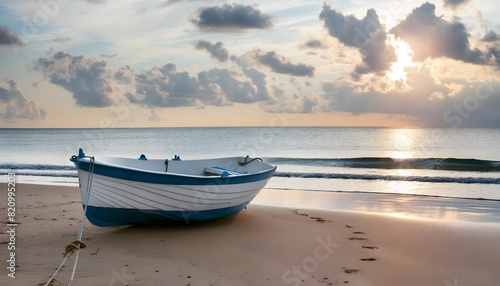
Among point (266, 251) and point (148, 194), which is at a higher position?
point (148, 194)

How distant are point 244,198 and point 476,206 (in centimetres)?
659

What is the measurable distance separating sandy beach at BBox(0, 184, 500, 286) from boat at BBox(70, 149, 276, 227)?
0.92 ft

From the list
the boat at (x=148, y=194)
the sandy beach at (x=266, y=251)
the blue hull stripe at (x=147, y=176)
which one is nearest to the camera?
the sandy beach at (x=266, y=251)

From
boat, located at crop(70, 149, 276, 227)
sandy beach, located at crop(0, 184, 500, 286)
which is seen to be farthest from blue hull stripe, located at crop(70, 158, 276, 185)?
sandy beach, located at crop(0, 184, 500, 286)

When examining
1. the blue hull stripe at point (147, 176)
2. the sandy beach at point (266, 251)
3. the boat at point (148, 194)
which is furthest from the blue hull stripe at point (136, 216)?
the blue hull stripe at point (147, 176)

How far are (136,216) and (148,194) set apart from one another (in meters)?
0.49

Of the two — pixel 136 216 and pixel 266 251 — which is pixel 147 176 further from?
pixel 266 251

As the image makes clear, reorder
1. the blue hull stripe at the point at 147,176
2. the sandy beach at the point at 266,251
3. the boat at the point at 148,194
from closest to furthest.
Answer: the sandy beach at the point at 266,251
the blue hull stripe at the point at 147,176
the boat at the point at 148,194

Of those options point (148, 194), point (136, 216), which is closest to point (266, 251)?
point (148, 194)

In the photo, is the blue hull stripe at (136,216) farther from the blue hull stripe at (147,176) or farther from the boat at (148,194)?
the blue hull stripe at (147,176)

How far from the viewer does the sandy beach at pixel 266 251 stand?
5582 mm

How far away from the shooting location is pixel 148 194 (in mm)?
7363

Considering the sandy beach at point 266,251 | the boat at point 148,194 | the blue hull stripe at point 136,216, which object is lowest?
the sandy beach at point 266,251

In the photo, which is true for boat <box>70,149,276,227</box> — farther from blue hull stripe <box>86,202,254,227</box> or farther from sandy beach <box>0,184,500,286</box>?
sandy beach <box>0,184,500,286</box>
